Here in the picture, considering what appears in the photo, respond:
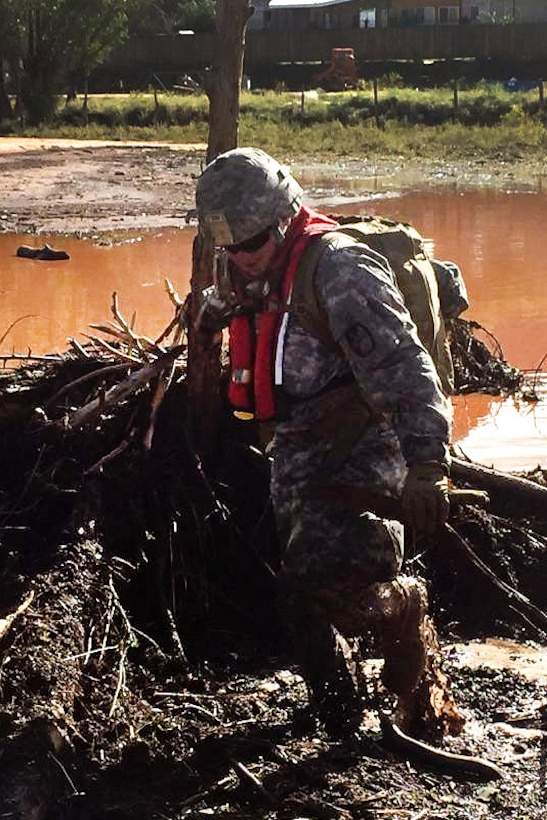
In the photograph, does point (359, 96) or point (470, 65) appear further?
point (470, 65)

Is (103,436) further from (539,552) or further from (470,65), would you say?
(470,65)

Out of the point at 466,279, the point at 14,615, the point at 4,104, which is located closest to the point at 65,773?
the point at 14,615

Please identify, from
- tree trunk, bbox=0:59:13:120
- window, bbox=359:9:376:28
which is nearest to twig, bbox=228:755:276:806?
tree trunk, bbox=0:59:13:120

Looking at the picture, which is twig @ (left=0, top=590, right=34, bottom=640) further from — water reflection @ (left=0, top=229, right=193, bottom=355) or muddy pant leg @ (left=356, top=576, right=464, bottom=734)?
water reflection @ (left=0, top=229, right=193, bottom=355)

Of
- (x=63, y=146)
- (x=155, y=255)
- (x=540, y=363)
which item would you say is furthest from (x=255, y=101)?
(x=540, y=363)

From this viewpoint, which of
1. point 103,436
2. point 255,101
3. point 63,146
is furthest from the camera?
point 255,101

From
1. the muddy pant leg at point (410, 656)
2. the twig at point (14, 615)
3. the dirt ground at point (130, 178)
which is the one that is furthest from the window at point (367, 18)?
the muddy pant leg at point (410, 656)

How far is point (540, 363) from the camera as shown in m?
9.57

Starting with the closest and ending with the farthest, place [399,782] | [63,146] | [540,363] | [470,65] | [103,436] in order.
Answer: [399,782], [103,436], [540,363], [63,146], [470,65]

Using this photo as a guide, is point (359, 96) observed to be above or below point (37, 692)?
above

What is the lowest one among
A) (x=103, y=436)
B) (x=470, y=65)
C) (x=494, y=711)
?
(x=494, y=711)

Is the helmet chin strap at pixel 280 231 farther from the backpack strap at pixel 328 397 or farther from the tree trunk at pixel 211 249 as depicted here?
the tree trunk at pixel 211 249

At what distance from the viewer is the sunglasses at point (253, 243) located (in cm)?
370

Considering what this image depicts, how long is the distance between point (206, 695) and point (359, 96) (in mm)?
34348
